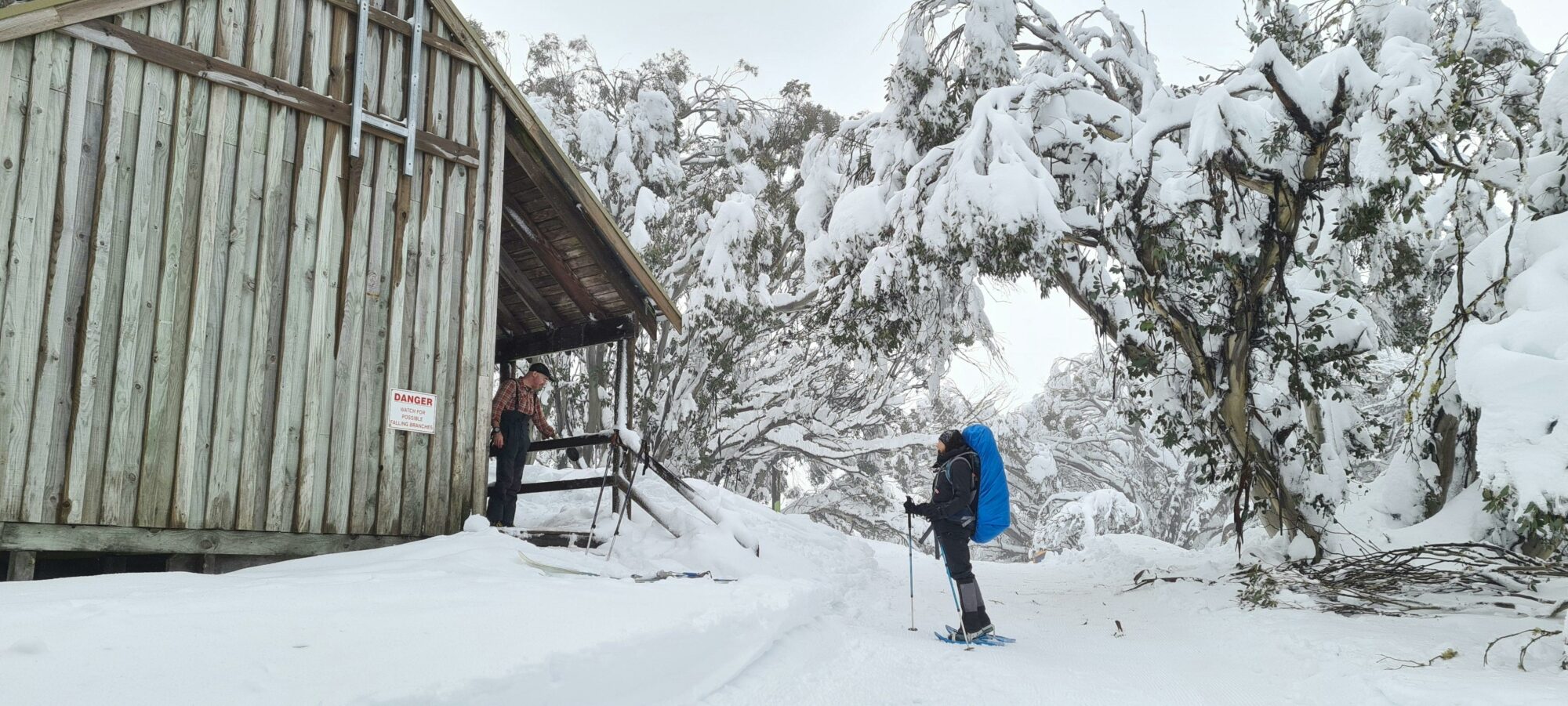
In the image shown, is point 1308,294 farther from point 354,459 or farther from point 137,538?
point 137,538

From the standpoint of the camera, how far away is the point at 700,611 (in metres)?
4.98

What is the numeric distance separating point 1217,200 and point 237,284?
7.57 meters

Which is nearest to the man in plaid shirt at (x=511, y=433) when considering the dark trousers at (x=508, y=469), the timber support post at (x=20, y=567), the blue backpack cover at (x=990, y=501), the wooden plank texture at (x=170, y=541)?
the dark trousers at (x=508, y=469)

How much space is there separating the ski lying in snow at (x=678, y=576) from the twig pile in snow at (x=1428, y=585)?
14.1 feet

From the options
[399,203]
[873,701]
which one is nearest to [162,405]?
[399,203]

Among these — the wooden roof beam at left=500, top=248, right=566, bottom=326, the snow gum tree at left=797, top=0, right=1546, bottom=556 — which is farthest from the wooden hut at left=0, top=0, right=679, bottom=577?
the snow gum tree at left=797, top=0, right=1546, bottom=556

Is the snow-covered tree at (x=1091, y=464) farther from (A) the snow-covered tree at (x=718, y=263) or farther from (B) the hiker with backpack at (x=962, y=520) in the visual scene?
(B) the hiker with backpack at (x=962, y=520)

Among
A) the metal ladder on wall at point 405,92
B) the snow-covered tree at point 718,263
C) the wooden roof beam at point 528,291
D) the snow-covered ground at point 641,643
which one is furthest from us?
the snow-covered tree at point 718,263

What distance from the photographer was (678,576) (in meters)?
6.66

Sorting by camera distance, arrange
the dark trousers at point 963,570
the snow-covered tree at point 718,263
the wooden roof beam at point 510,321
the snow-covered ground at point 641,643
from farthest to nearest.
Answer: the snow-covered tree at point 718,263 < the wooden roof beam at point 510,321 < the dark trousers at point 963,570 < the snow-covered ground at point 641,643

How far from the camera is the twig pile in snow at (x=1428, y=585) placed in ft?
21.6

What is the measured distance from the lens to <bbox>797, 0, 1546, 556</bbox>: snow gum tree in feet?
25.5

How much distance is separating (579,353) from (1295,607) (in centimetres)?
1583

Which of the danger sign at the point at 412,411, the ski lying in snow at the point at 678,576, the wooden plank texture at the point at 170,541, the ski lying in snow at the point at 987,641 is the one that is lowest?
the ski lying in snow at the point at 987,641
